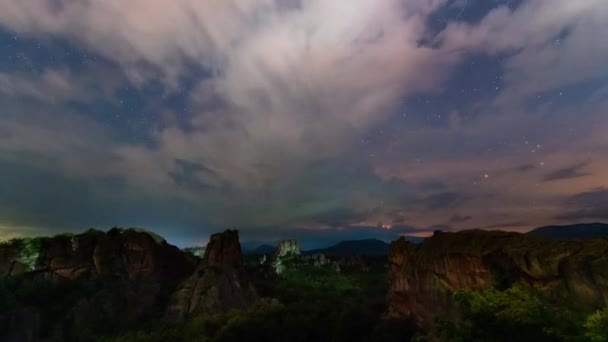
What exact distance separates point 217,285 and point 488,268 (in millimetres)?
55258

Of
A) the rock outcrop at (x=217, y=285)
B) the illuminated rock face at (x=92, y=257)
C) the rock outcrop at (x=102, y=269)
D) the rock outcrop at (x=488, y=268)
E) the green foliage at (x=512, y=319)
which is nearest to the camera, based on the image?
the green foliage at (x=512, y=319)

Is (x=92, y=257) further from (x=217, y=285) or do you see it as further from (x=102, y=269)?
(x=217, y=285)

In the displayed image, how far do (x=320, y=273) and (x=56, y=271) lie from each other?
87817 mm

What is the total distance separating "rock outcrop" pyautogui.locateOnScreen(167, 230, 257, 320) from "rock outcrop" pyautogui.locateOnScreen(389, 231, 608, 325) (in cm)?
3829

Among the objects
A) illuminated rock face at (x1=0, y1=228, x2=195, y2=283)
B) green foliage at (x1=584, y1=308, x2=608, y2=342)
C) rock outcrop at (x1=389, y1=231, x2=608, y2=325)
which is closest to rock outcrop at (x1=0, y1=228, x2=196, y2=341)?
illuminated rock face at (x1=0, y1=228, x2=195, y2=283)

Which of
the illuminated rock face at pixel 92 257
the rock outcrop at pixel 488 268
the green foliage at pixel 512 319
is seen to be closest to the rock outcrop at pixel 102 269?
the illuminated rock face at pixel 92 257

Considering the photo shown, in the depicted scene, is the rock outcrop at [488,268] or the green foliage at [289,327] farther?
the green foliage at [289,327]

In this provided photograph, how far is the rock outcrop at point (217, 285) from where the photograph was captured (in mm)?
72188

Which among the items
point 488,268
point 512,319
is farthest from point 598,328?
point 488,268

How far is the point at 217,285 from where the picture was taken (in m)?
75.4

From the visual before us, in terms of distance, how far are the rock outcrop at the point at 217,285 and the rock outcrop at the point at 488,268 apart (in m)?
38.3

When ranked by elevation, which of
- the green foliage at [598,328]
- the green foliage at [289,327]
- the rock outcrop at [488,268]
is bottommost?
the green foliage at [289,327]

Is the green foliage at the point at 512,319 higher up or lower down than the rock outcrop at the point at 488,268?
lower down

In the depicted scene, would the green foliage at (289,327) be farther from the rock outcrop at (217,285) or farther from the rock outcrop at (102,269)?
the rock outcrop at (102,269)
